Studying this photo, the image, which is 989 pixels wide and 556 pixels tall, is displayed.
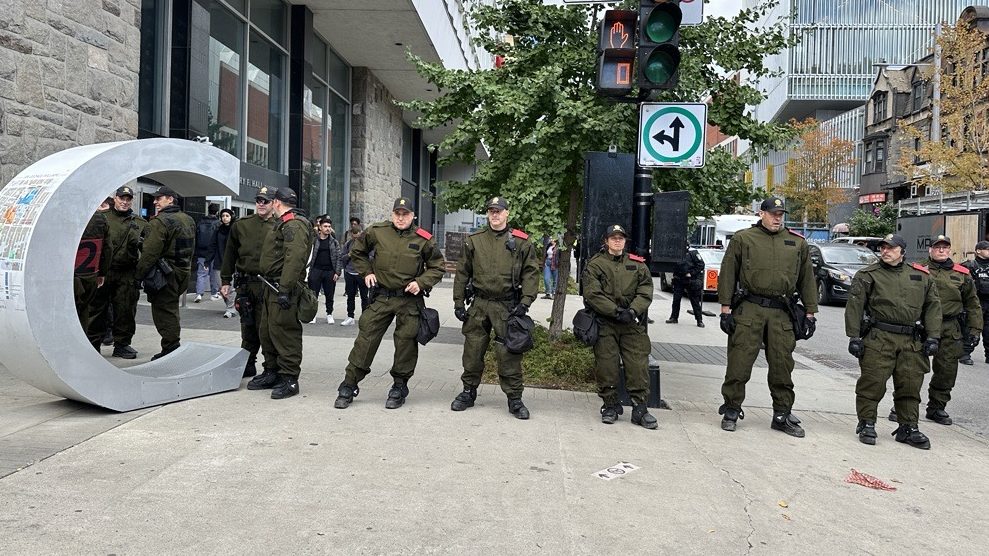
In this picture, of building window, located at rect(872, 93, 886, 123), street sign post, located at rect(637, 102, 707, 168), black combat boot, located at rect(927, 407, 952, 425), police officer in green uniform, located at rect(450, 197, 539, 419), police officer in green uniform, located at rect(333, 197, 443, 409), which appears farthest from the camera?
building window, located at rect(872, 93, 886, 123)

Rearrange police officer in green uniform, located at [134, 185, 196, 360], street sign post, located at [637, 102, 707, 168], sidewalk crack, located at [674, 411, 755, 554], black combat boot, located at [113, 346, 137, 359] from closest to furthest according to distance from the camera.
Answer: sidewalk crack, located at [674, 411, 755, 554] < street sign post, located at [637, 102, 707, 168] < police officer in green uniform, located at [134, 185, 196, 360] < black combat boot, located at [113, 346, 137, 359]

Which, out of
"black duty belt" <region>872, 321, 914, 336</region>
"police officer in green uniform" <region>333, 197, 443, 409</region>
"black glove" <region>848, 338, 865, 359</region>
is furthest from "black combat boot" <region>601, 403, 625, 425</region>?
"black duty belt" <region>872, 321, 914, 336</region>

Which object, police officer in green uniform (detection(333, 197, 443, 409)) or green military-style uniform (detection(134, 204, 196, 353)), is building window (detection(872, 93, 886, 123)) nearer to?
police officer in green uniform (detection(333, 197, 443, 409))

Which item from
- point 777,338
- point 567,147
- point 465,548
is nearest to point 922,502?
point 777,338

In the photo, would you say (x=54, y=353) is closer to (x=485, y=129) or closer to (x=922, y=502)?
(x=485, y=129)

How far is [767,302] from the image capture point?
624 cm

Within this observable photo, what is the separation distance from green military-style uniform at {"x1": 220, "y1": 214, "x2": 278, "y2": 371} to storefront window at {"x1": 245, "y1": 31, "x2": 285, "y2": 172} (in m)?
8.65

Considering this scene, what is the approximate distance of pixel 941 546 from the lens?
3.96 meters

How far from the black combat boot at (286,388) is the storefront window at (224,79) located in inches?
321

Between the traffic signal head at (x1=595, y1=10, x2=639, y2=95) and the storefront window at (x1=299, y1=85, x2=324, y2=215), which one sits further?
the storefront window at (x1=299, y1=85, x2=324, y2=215)

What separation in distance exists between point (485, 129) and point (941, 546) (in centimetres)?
610

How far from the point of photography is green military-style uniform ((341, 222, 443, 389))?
640 centimetres

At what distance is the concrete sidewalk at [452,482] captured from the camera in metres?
3.67

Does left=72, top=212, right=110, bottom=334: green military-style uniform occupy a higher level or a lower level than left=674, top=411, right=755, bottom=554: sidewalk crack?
higher
